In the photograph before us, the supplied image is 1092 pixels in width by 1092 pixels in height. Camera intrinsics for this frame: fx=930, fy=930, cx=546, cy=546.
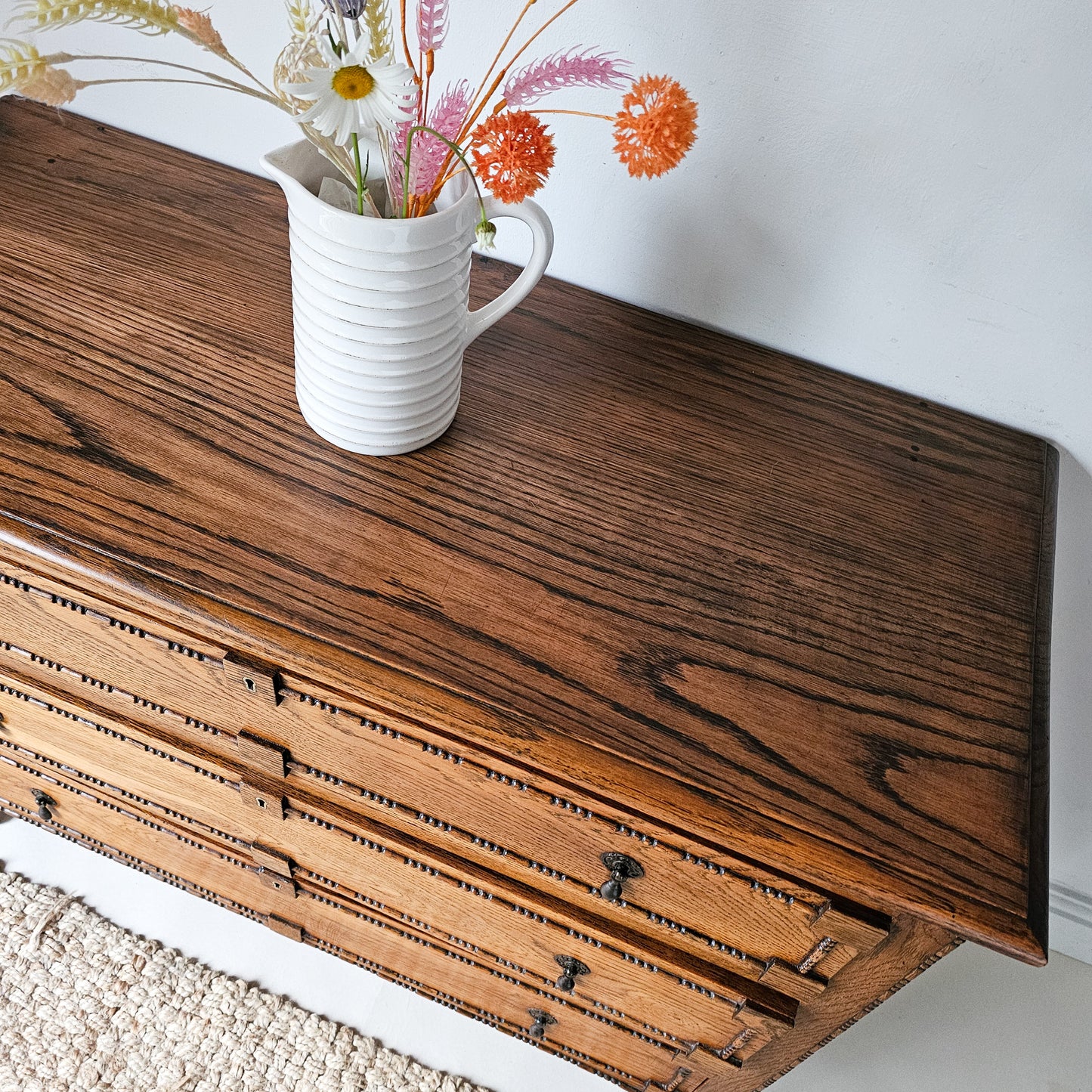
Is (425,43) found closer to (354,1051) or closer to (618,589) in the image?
(618,589)

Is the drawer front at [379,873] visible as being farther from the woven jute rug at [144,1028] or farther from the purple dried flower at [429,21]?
the purple dried flower at [429,21]

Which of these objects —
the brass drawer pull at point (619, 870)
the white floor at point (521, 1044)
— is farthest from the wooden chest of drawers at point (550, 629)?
the white floor at point (521, 1044)

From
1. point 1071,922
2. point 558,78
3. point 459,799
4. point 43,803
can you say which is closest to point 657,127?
point 558,78

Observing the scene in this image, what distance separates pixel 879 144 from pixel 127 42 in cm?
77

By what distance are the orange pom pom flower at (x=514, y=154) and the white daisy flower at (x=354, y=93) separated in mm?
75

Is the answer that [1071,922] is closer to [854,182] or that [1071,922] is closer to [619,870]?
[619,870]

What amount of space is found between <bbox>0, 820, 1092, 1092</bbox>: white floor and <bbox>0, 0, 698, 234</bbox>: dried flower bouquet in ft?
3.21

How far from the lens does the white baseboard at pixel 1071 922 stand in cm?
133

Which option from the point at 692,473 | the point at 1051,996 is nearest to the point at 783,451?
the point at 692,473

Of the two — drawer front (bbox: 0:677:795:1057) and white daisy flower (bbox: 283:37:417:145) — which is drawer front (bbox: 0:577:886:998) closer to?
drawer front (bbox: 0:677:795:1057)

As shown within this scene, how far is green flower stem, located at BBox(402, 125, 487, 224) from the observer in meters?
0.59

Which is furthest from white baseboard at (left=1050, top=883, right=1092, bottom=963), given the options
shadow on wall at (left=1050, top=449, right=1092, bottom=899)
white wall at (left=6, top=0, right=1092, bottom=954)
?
white wall at (left=6, top=0, right=1092, bottom=954)

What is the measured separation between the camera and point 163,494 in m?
0.70

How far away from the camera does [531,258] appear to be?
737mm
